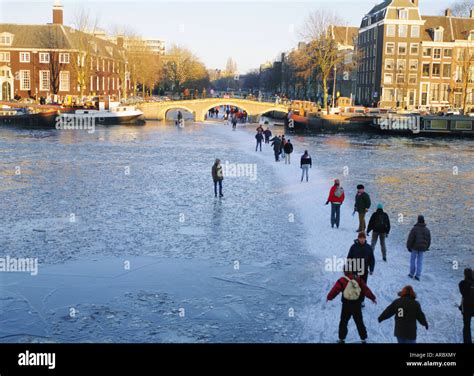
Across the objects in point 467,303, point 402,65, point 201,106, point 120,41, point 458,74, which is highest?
point 120,41

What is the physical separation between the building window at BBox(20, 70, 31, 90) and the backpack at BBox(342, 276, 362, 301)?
3118 inches

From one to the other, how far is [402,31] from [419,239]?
237 feet

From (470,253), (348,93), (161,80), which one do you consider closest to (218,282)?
(470,253)

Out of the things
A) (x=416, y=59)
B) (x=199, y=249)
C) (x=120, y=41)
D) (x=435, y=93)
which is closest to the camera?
(x=199, y=249)

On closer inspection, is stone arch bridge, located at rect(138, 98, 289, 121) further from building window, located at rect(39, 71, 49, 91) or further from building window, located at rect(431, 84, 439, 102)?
building window, located at rect(431, 84, 439, 102)

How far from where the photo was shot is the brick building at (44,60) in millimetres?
80625

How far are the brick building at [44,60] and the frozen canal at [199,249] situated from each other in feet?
164

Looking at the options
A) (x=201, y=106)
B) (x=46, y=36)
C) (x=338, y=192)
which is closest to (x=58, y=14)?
(x=46, y=36)

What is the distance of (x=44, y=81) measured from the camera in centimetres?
8225

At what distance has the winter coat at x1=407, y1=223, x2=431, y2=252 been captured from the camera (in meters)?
13.6

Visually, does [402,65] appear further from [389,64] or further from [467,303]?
[467,303]

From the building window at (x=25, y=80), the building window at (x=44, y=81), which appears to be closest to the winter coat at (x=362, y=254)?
the building window at (x=44, y=81)

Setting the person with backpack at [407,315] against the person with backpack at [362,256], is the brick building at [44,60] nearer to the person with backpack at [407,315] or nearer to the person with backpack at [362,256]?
the person with backpack at [362,256]

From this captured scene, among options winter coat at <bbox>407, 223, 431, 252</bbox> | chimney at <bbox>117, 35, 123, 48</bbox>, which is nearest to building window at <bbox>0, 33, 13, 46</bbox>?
chimney at <bbox>117, 35, 123, 48</bbox>
